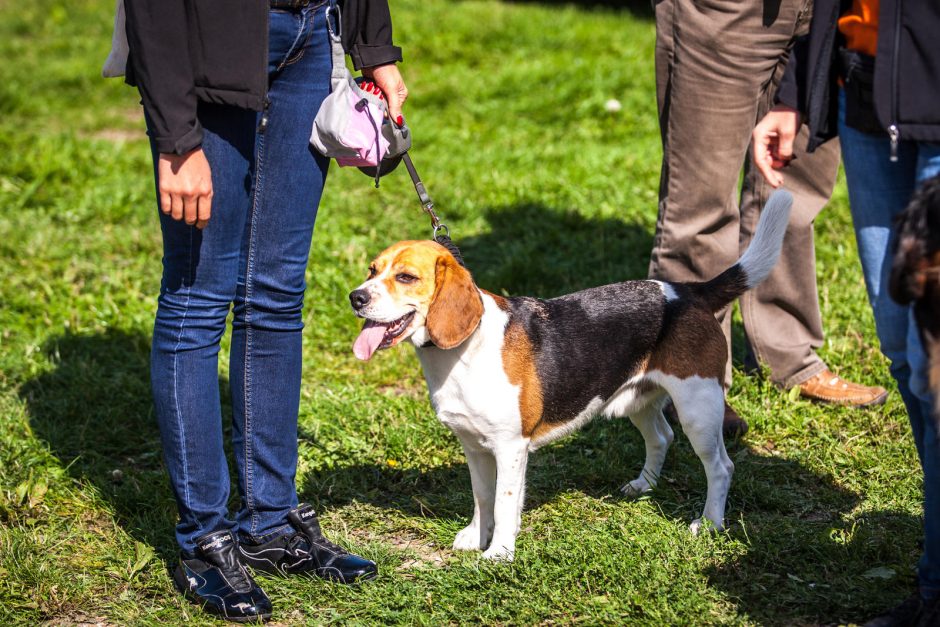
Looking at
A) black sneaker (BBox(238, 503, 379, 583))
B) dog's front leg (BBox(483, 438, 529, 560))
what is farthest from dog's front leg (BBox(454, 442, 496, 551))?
black sneaker (BBox(238, 503, 379, 583))

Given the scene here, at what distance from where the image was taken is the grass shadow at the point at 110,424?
3695 millimetres

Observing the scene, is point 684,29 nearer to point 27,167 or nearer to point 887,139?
point 887,139

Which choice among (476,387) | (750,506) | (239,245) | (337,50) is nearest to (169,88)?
(239,245)

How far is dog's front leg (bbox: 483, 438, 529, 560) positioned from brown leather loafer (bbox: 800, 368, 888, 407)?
1.69 metres

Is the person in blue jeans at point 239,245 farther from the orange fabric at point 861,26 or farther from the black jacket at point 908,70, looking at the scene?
the black jacket at point 908,70

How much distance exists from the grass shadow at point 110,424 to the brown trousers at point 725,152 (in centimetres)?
216

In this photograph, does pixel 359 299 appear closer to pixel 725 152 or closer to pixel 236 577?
pixel 236 577

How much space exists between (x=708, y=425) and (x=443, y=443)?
1185 millimetres

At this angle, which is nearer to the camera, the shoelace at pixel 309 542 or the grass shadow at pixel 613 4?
the shoelace at pixel 309 542

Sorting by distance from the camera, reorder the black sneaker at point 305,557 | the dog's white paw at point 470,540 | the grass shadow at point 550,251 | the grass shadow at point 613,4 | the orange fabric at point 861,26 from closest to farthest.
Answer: the orange fabric at point 861,26, the black sneaker at point 305,557, the dog's white paw at point 470,540, the grass shadow at point 550,251, the grass shadow at point 613,4

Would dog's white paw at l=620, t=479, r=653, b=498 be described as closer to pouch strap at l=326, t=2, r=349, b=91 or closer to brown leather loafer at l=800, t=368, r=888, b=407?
brown leather loafer at l=800, t=368, r=888, b=407

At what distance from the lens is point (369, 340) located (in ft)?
10.1

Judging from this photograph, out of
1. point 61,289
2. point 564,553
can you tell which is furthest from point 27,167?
point 564,553

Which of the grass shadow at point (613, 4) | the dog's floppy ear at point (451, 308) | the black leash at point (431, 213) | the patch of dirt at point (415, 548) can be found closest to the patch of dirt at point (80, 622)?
the patch of dirt at point (415, 548)
